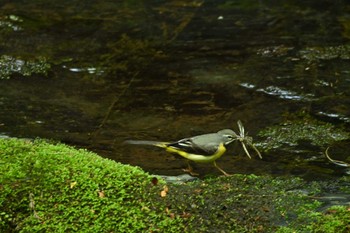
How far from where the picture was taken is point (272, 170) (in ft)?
19.0

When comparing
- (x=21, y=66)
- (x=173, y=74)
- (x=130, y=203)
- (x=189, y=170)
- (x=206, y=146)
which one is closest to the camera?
(x=130, y=203)

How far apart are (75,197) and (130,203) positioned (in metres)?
0.38

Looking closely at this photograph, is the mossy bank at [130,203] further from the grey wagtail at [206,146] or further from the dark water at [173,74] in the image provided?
the dark water at [173,74]

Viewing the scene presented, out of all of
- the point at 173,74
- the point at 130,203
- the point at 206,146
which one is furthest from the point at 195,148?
the point at 173,74

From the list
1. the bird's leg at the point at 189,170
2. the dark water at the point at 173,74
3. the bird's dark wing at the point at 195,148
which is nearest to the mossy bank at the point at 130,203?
the bird's dark wing at the point at 195,148

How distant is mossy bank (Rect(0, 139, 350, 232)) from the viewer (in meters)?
4.27

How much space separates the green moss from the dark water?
1264 mm

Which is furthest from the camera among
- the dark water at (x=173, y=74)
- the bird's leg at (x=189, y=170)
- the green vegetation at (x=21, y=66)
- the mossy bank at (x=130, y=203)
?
the green vegetation at (x=21, y=66)

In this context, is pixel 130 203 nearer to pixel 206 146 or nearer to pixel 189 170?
pixel 206 146

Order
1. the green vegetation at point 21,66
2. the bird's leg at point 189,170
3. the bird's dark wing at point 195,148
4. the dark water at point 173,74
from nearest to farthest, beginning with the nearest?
the bird's dark wing at point 195,148
the bird's leg at point 189,170
the dark water at point 173,74
the green vegetation at point 21,66

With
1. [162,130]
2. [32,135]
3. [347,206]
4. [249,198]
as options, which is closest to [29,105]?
[32,135]

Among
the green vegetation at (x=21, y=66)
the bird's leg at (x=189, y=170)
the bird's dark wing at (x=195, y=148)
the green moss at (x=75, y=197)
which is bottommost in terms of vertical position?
the bird's leg at (x=189, y=170)

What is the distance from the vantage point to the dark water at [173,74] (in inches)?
262

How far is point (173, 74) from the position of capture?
8.38m
